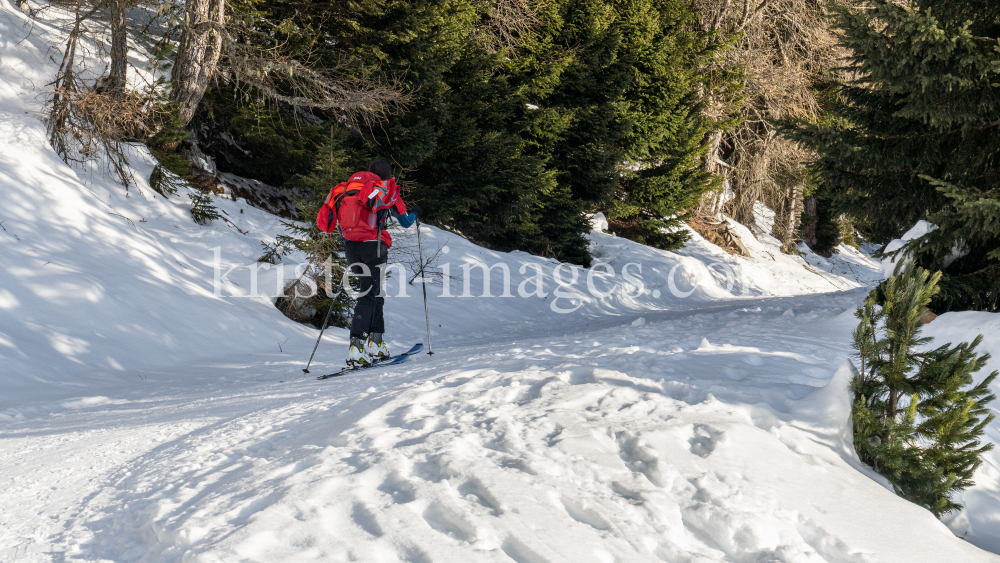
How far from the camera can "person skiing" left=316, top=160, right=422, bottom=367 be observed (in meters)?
6.84

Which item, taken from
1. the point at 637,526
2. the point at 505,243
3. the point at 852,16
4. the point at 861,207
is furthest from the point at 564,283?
the point at 637,526

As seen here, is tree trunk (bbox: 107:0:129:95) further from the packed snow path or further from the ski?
the packed snow path

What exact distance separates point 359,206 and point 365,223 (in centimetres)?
19

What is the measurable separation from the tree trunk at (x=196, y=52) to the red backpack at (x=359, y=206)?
17.3ft

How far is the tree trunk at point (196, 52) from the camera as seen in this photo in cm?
1033

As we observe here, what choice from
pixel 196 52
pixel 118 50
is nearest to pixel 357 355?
pixel 196 52

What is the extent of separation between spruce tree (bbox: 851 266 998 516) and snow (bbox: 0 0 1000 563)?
182 millimetres

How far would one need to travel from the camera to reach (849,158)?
304 inches

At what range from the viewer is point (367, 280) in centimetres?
704

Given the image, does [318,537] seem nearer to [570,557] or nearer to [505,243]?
[570,557]

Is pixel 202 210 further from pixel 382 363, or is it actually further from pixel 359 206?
pixel 382 363

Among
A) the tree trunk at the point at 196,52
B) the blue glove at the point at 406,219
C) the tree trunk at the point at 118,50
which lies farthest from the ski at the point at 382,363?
the tree trunk at the point at 118,50

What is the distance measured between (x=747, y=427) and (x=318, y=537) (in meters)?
2.43

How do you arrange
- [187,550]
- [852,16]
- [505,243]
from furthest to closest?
[505,243]
[852,16]
[187,550]
